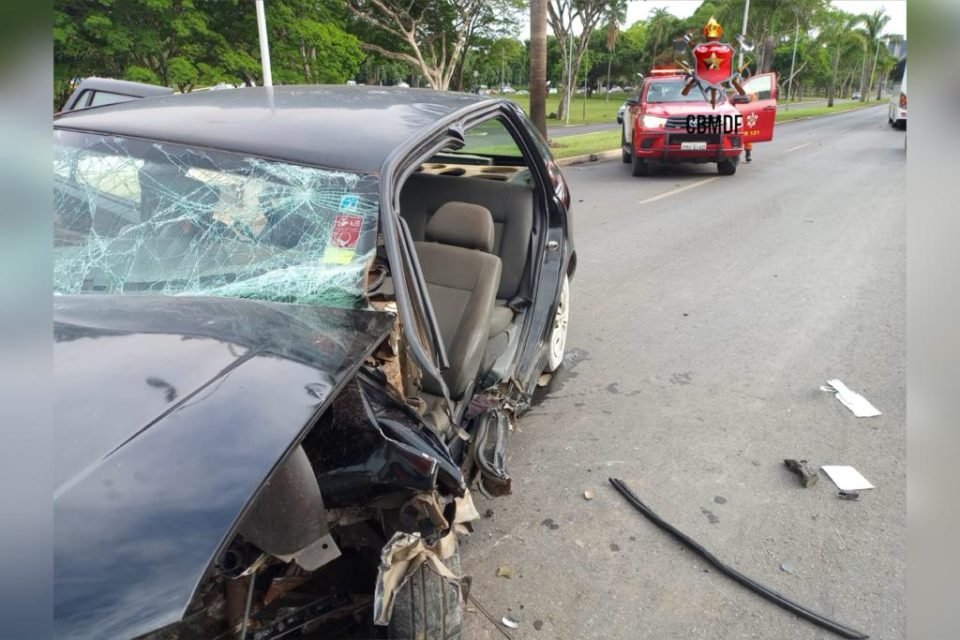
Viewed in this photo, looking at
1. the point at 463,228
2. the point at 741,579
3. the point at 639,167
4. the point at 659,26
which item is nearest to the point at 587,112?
the point at 659,26

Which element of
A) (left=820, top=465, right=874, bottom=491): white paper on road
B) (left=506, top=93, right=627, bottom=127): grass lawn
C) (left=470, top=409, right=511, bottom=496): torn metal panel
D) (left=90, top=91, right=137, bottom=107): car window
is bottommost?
(left=820, top=465, right=874, bottom=491): white paper on road

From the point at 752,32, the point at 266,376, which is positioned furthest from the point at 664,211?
the point at 752,32

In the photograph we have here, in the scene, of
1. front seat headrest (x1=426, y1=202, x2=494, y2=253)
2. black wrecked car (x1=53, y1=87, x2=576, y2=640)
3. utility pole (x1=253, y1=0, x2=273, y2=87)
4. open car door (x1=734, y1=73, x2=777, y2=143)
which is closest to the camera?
black wrecked car (x1=53, y1=87, x2=576, y2=640)

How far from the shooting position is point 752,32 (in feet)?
145

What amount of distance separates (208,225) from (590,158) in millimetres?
14773

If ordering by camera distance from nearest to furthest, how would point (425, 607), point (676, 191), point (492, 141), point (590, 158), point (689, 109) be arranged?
point (425, 607)
point (492, 141)
point (676, 191)
point (689, 109)
point (590, 158)

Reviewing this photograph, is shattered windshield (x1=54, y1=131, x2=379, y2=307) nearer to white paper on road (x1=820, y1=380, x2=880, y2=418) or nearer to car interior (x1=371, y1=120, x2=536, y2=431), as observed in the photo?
car interior (x1=371, y1=120, x2=536, y2=431)

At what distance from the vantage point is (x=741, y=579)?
8.10 feet

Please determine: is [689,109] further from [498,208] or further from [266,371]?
[266,371]

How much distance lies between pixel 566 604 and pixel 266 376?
1.38 meters

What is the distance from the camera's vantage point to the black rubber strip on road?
7.34 feet

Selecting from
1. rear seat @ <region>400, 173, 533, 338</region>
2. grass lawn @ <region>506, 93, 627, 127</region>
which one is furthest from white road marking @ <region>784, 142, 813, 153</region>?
rear seat @ <region>400, 173, 533, 338</region>

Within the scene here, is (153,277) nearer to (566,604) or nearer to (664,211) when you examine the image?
(566,604)

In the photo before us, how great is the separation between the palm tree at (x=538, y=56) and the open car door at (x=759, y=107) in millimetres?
3928
